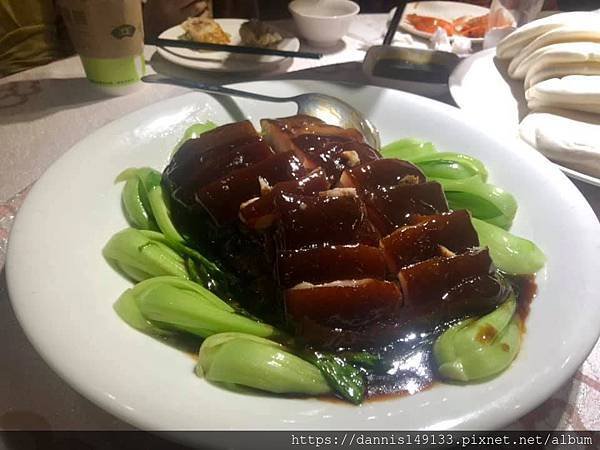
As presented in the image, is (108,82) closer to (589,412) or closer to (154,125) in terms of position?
(154,125)

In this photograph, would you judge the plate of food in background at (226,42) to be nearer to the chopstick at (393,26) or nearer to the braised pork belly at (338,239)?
the chopstick at (393,26)

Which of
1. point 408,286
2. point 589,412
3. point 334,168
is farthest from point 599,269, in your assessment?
point 334,168

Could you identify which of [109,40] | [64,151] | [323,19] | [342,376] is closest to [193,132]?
[64,151]

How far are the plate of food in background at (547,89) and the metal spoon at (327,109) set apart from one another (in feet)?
1.48

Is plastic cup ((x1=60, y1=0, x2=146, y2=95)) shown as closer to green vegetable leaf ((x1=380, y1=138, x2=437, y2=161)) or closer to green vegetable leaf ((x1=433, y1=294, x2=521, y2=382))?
green vegetable leaf ((x1=380, y1=138, x2=437, y2=161))

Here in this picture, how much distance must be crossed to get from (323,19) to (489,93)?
116cm

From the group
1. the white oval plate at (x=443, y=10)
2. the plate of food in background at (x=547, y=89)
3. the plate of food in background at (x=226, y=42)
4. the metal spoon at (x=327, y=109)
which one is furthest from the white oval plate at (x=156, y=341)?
the white oval plate at (x=443, y=10)

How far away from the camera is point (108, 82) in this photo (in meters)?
2.61

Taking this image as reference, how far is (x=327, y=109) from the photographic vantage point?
2037mm

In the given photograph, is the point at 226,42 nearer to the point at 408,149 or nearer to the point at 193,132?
the point at 193,132

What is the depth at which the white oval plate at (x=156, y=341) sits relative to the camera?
1.03 m

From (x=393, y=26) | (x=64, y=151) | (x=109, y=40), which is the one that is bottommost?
(x=64, y=151)

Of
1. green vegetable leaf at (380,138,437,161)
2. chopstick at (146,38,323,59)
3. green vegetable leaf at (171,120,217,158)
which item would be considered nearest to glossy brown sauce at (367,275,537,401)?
green vegetable leaf at (380,138,437,161)

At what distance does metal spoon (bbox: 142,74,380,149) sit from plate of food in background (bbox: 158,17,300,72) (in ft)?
2.55
